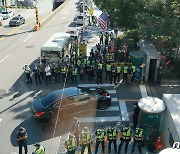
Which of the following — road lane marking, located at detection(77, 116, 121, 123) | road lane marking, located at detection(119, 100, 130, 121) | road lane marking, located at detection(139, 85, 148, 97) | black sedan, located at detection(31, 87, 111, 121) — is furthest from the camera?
road lane marking, located at detection(139, 85, 148, 97)

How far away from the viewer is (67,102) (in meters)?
14.8

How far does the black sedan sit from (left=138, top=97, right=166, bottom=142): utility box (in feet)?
9.84

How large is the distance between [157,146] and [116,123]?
281 cm

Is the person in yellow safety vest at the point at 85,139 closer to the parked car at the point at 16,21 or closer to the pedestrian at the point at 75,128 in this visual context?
the pedestrian at the point at 75,128

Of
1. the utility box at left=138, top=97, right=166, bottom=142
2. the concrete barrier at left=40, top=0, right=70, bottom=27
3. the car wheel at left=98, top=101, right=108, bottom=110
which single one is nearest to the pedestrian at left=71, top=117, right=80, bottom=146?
the car wheel at left=98, top=101, right=108, bottom=110

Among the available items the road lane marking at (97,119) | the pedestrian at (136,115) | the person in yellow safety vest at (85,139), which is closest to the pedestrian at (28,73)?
the road lane marking at (97,119)

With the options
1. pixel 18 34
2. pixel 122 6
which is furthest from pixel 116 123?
pixel 18 34

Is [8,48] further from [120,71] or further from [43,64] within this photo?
[120,71]

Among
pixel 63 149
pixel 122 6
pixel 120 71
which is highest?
pixel 122 6

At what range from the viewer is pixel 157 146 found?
12.7 meters

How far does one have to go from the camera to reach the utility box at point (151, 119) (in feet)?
42.5

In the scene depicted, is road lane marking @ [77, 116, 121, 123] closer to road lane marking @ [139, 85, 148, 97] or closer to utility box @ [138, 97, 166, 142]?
utility box @ [138, 97, 166, 142]

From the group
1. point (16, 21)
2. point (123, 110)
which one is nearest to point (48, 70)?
point (123, 110)

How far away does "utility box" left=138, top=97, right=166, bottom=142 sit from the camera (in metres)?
13.0
